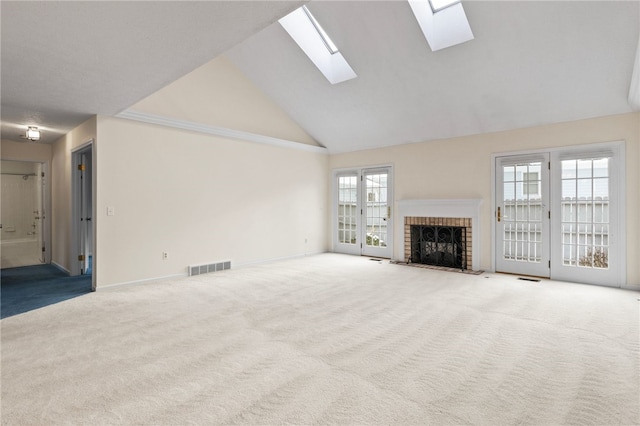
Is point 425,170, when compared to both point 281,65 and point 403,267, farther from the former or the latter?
point 281,65

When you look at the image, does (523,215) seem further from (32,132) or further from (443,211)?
(32,132)

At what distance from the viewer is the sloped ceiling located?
3.75m

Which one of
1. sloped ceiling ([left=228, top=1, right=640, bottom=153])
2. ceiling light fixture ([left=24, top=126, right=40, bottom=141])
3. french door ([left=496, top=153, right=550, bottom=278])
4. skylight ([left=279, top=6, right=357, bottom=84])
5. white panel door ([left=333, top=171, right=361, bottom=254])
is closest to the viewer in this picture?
sloped ceiling ([left=228, top=1, right=640, bottom=153])

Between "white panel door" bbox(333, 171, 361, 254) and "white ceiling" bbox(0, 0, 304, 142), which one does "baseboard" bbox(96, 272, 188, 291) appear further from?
"white panel door" bbox(333, 171, 361, 254)

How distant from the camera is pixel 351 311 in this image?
3.54m

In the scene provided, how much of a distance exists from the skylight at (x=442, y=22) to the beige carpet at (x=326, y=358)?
3.39 m

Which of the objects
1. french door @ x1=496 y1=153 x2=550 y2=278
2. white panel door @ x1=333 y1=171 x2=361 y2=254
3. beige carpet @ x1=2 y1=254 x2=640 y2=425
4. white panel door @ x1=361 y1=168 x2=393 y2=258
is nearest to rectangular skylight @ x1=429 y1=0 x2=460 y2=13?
french door @ x1=496 y1=153 x2=550 y2=278

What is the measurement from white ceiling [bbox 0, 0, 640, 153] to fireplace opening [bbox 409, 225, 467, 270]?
1770 millimetres

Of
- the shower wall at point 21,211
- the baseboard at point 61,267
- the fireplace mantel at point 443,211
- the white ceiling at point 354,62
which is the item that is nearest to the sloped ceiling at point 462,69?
the white ceiling at point 354,62

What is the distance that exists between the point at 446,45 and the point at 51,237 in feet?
25.7

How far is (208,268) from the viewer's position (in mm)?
5531

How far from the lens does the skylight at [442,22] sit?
421 cm

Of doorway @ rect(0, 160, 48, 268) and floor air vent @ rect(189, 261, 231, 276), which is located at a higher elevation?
doorway @ rect(0, 160, 48, 268)

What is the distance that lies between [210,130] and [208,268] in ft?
7.75
